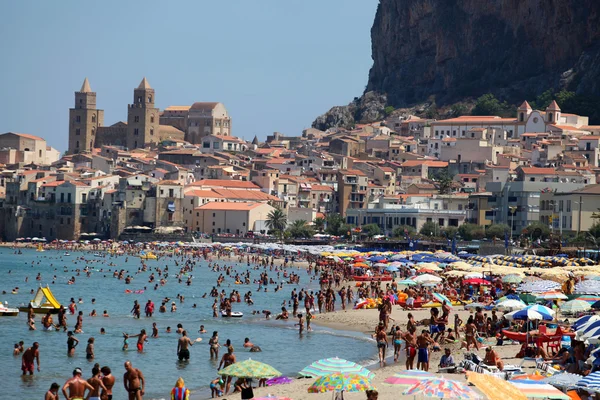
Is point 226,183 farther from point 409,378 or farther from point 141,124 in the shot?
point 409,378

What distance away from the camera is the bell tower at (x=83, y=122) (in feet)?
522

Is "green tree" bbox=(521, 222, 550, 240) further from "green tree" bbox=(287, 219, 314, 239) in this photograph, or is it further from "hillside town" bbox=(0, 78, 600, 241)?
"green tree" bbox=(287, 219, 314, 239)

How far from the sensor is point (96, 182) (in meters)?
107

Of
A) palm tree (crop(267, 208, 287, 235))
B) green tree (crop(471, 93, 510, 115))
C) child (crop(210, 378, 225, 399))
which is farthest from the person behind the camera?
green tree (crop(471, 93, 510, 115))

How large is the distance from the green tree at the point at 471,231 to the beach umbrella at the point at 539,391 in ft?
209

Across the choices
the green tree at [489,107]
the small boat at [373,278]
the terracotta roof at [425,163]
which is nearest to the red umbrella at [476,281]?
the small boat at [373,278]

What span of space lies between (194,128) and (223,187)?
55.1 metres

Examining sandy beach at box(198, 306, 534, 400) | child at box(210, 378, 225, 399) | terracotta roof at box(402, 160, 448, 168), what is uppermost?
terracotta roof at box(402, 160, 448, 168)

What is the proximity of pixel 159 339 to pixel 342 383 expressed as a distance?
50.3 feet

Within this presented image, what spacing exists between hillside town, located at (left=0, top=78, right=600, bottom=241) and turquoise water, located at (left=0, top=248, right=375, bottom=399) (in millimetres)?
32071

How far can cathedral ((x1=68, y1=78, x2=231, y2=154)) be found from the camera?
15450cm

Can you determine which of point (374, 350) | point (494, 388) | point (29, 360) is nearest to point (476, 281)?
point (374, 350)

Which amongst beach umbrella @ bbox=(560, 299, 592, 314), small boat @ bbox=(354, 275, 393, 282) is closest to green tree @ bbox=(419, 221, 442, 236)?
small boat @ bbox=(354, 275, 393, 282)

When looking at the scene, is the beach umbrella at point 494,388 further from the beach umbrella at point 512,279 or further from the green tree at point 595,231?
the green tree at point 595,231
